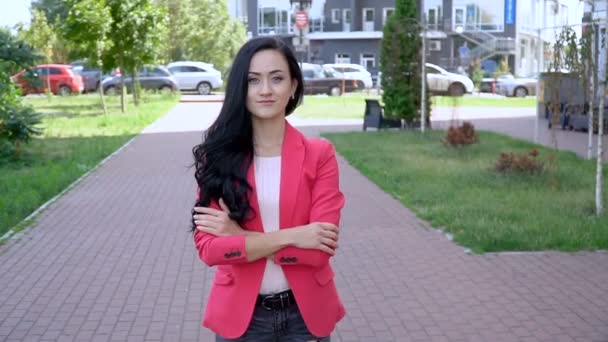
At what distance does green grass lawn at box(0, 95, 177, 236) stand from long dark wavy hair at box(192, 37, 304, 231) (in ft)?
23.4

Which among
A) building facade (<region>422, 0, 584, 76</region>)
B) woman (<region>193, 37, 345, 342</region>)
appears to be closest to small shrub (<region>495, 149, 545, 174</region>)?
woman (<region>193, 37, 345, 342</region>)

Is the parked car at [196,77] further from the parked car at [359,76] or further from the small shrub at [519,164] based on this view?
the small shrub at [519,164]

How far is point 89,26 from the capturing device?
26.5m

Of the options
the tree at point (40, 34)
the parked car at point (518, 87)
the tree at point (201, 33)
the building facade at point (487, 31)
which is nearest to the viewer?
the tree at point (40, 34)

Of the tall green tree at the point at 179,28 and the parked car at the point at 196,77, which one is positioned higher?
the tall green tree at the point at 179,28

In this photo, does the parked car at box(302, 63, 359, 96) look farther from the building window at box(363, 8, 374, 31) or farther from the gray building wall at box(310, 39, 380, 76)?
the building window at box(363, 8, 374, 31)

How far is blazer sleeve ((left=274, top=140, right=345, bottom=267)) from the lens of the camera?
272 cm

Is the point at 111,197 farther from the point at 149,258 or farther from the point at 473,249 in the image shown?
the point at 473,249

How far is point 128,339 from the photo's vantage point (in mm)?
5746

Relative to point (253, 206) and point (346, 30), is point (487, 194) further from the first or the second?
point (346, 30)

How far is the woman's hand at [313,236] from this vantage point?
2.71 metres

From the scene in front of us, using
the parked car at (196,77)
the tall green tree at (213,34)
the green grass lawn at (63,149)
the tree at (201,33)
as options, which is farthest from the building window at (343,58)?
the green grass lawn at (63,149)

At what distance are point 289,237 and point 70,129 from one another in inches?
822

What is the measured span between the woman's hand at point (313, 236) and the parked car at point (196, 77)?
4086 cm
